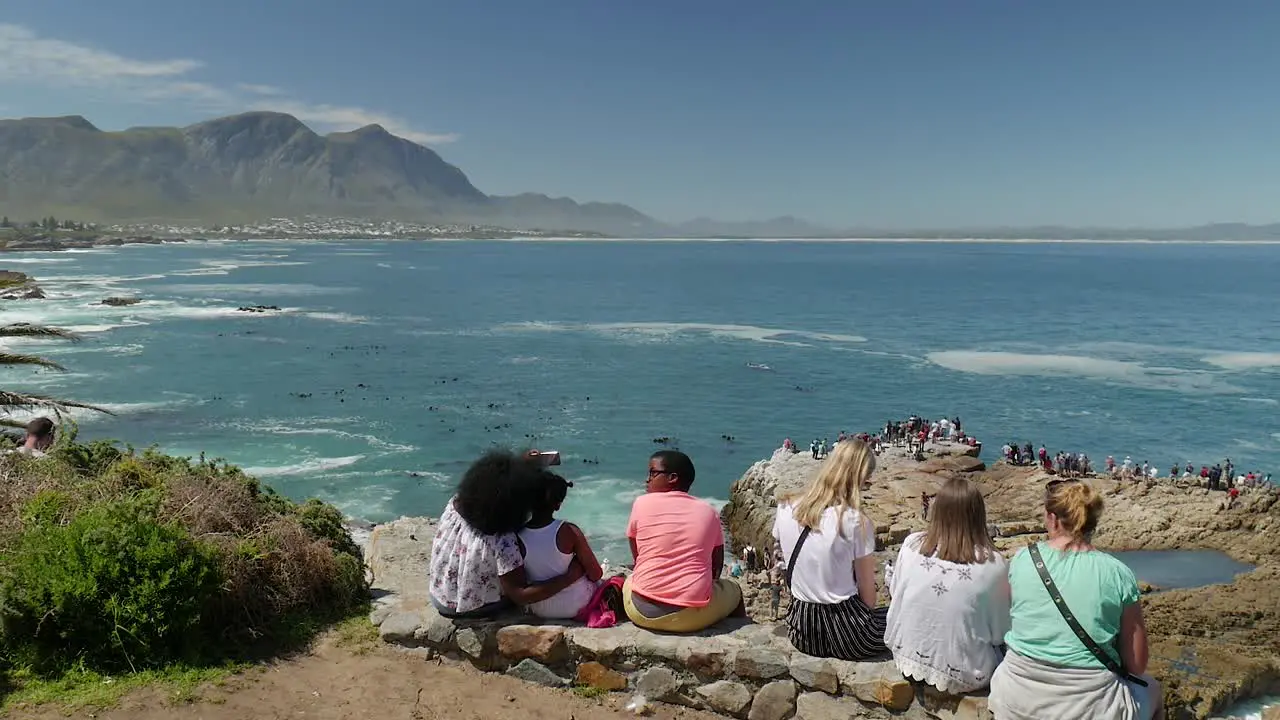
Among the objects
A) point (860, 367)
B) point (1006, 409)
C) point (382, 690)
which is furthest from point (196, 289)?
point (382, 690)

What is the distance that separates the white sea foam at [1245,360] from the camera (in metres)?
57.8

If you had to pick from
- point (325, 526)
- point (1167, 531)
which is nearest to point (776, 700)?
point (325, 526)

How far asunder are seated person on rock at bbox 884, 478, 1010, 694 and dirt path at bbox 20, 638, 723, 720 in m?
1.65

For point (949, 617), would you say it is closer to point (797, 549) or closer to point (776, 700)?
point (797, 549)

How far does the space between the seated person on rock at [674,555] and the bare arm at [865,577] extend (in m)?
0.94

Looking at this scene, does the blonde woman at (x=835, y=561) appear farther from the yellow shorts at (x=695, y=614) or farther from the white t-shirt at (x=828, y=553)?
the yellow shorts at (x=695, y=614)

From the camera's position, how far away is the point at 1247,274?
7146 inches

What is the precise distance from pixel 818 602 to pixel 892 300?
107m

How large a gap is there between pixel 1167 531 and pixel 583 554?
24.3 metres

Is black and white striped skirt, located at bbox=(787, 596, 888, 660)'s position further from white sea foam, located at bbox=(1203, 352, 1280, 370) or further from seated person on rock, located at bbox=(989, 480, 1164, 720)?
white sea foam, located at bbox=(1203, 352, 1280, 370)

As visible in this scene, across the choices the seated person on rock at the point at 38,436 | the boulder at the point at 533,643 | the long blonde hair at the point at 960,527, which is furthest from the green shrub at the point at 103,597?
the seated person on rock at the point at 38,436

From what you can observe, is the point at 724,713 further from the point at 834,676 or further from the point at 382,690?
the point at 382,690

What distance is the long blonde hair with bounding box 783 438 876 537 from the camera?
5613mm

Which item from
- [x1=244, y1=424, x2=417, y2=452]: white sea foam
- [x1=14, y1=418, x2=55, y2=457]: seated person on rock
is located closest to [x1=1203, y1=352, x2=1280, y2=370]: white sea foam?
[x1=244, y1=424, x2=417, y2=452]: white sea foam
